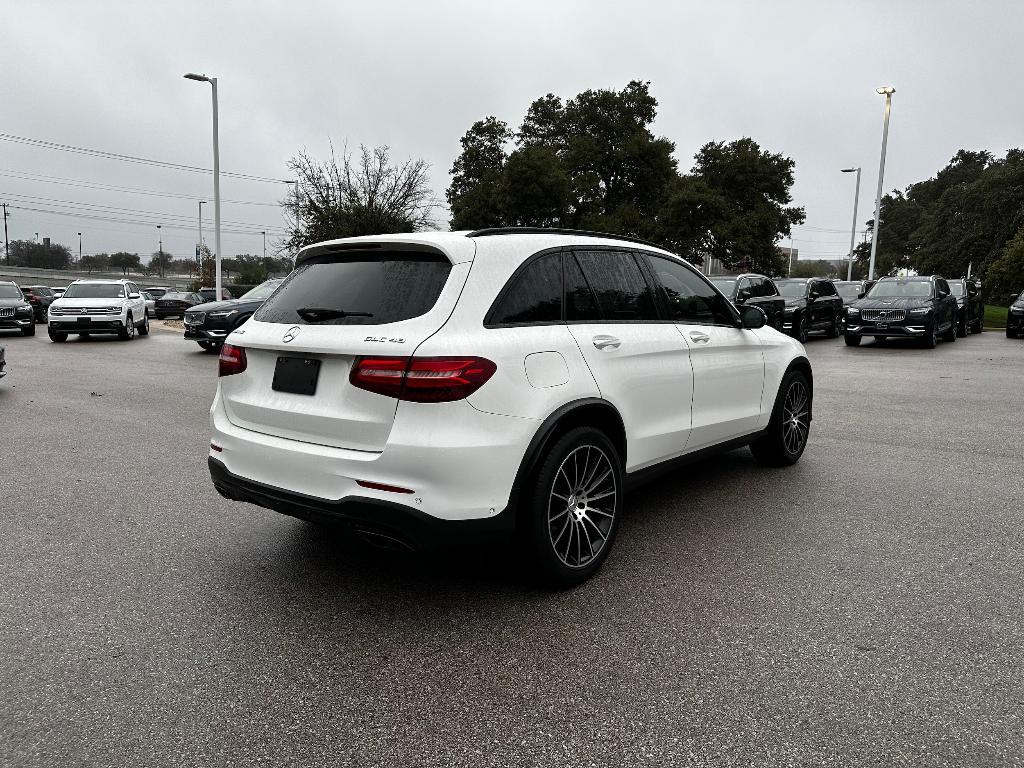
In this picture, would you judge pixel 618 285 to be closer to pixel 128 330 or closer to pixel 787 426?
pixel 787 426

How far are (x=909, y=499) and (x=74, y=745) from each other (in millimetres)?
5125

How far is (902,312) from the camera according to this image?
18.1 m

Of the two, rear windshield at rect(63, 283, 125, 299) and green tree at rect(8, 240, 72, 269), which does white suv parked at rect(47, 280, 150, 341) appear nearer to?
rear windshield at rect(63, 283, 125, 299)

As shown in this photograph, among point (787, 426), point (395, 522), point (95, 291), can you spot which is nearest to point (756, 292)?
point (787, 426)

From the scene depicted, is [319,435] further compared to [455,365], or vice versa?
[319,435]

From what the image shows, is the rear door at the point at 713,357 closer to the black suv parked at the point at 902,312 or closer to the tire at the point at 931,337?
the black suv parked at the point at 902,312

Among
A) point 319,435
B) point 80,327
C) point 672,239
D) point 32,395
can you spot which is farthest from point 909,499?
point 672,239

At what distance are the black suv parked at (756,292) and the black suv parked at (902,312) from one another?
1.72 metres

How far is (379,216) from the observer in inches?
1318

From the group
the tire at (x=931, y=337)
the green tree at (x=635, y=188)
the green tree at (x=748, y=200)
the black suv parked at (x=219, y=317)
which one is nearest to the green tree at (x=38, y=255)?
the green tree at (x=635, y=188)

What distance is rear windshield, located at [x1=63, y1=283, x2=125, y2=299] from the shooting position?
2012 centimetres

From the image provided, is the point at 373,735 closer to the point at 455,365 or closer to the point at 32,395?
the point at 455,365

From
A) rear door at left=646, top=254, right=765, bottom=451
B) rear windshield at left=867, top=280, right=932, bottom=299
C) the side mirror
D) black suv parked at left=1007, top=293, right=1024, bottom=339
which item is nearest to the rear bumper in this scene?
rear door at left=646, top=254, right=765, bottom=451

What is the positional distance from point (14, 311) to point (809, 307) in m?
22.0
